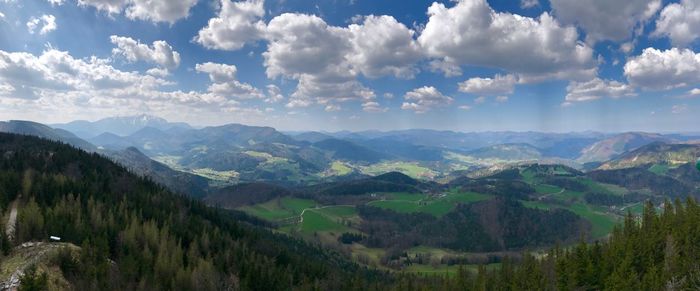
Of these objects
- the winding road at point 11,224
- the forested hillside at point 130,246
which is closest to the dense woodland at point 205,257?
the forested hillside at point 130,246

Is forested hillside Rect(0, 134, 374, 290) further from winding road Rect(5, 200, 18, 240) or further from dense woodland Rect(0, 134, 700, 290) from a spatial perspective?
winding road Rect(5, 200, 18, 240)

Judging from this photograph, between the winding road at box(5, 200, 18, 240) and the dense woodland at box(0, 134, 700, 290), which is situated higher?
the winding road at box(5, 200, 18, 240)

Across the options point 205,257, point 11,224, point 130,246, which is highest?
point 11,224

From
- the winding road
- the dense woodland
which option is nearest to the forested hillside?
the dense woodland

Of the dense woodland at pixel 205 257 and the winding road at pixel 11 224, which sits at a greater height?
the winding road at pixel 11 224

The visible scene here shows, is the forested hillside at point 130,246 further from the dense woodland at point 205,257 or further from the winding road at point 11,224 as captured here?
the winding road at point 11,224

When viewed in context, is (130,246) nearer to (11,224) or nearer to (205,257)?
(205,257)

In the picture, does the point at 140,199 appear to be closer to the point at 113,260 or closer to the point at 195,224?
the point at 195,224

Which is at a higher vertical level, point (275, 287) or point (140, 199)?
point (140, 199)

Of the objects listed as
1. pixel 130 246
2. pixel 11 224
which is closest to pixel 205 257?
pixel 130 246

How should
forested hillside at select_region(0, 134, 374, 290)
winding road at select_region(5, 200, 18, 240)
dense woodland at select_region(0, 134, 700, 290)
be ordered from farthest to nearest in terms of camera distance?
winding road at select_region(5, 200, 18, 240), forested hillside at select_region(0, 134, 374, 290), dense woodland at select_region(0, 134, 700, 290)

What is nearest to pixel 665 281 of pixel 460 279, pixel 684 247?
pixel 684 247
